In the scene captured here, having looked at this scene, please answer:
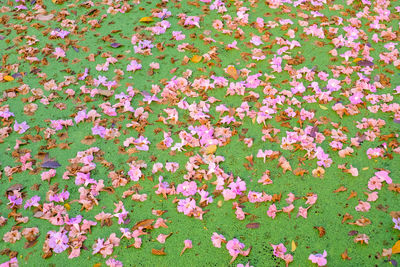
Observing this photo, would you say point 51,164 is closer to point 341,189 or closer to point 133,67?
point 133,67

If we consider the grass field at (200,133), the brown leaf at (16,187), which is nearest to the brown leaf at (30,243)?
the grass field at (200,133)

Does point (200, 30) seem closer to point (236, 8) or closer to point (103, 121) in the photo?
point (236, 8)

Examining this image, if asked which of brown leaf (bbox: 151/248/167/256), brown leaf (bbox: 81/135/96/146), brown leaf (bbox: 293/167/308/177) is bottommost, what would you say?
brown leaf (bbox: 151/248/167/256)

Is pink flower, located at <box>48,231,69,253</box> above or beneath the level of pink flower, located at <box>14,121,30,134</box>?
beneath

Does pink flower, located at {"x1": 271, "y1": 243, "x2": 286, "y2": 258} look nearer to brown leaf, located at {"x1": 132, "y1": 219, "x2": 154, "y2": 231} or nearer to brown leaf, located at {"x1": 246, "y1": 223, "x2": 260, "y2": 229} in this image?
brown leaf, located at {"x1": 246, "y1": 223, "x2": 260, "y2": 229}

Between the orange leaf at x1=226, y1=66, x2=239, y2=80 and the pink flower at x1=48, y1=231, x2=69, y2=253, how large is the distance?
61.6 inches

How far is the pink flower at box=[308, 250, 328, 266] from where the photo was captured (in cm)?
172

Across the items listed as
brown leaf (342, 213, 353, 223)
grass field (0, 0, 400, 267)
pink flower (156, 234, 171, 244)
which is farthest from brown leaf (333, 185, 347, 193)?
pink flower (156, 234, 171, 244)

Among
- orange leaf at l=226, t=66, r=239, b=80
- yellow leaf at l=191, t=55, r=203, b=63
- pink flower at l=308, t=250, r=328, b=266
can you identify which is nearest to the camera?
pink flower at l=308, t=250, r=328, b=266

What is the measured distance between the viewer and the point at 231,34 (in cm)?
303

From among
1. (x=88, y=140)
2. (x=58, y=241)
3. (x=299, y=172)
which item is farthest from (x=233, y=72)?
(x=58, y=241)

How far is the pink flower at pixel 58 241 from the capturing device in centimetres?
181

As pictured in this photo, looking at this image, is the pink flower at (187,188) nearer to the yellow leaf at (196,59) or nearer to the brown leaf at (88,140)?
the brown leaf at (88,140)

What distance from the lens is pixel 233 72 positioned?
105 inches
